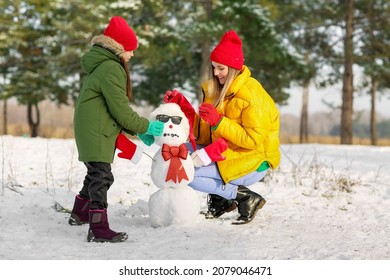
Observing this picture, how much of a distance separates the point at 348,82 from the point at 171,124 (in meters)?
13.2

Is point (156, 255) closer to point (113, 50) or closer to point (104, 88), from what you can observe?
point (104, 88)

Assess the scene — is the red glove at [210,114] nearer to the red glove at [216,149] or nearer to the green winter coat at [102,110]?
the red glove at [216,149]

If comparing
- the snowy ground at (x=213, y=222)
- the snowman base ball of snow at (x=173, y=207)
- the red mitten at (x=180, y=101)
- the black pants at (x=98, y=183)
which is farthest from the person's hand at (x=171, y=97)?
the snowy ground at (x=213, y=222)

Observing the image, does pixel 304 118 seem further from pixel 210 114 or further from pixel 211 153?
pixel 210 114

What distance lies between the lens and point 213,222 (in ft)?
14.4

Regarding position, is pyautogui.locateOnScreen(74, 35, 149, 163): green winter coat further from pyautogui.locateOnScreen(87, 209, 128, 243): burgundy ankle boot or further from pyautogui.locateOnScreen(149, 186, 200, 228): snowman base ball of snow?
pyautogui.locateOnScreen(149, 186, 200, 228): snowman base ball of snow

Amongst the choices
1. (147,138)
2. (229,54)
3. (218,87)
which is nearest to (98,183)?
(147,138)

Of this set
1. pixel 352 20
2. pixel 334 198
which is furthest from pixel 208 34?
pixel 334 198

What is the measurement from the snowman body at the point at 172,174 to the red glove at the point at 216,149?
0.60 feet

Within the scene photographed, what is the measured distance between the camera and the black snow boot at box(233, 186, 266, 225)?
447 cm

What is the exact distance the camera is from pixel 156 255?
136 inches

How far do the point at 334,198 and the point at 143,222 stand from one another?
2624mm
